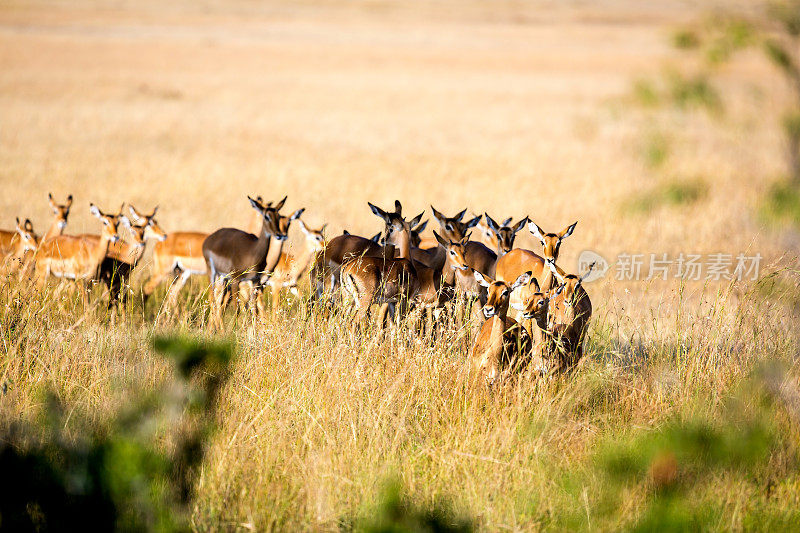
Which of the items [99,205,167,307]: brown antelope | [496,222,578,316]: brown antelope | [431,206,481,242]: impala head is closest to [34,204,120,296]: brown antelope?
[99,205,167,307]: brown antelope

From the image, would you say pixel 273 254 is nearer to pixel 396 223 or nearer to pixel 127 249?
pixel 396 223

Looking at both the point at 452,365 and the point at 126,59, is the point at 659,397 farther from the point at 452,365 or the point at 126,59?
the point at 126,59

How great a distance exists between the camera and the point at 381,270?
798cm

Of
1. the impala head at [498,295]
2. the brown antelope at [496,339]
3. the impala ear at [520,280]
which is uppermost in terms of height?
the impala ear at [520,280]

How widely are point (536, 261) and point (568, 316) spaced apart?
1.76m

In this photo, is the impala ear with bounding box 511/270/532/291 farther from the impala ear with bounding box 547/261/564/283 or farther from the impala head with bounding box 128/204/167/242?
the impala head with bounding box 128/204/167/242

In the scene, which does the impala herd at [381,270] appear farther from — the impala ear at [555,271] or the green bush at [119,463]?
the green bush at [119,463]

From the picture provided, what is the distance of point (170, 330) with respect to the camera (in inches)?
246

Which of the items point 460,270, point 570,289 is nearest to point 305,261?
point 460,270

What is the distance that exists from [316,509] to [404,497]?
48 centimetres

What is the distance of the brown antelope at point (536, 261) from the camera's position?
778cm

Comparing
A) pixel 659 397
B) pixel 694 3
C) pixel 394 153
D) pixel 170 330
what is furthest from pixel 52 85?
pixel 694 3

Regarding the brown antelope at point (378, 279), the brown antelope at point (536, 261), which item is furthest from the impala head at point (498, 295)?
the brown antelope at point (378, 279)

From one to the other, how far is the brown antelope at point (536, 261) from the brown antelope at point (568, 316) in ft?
1.75
